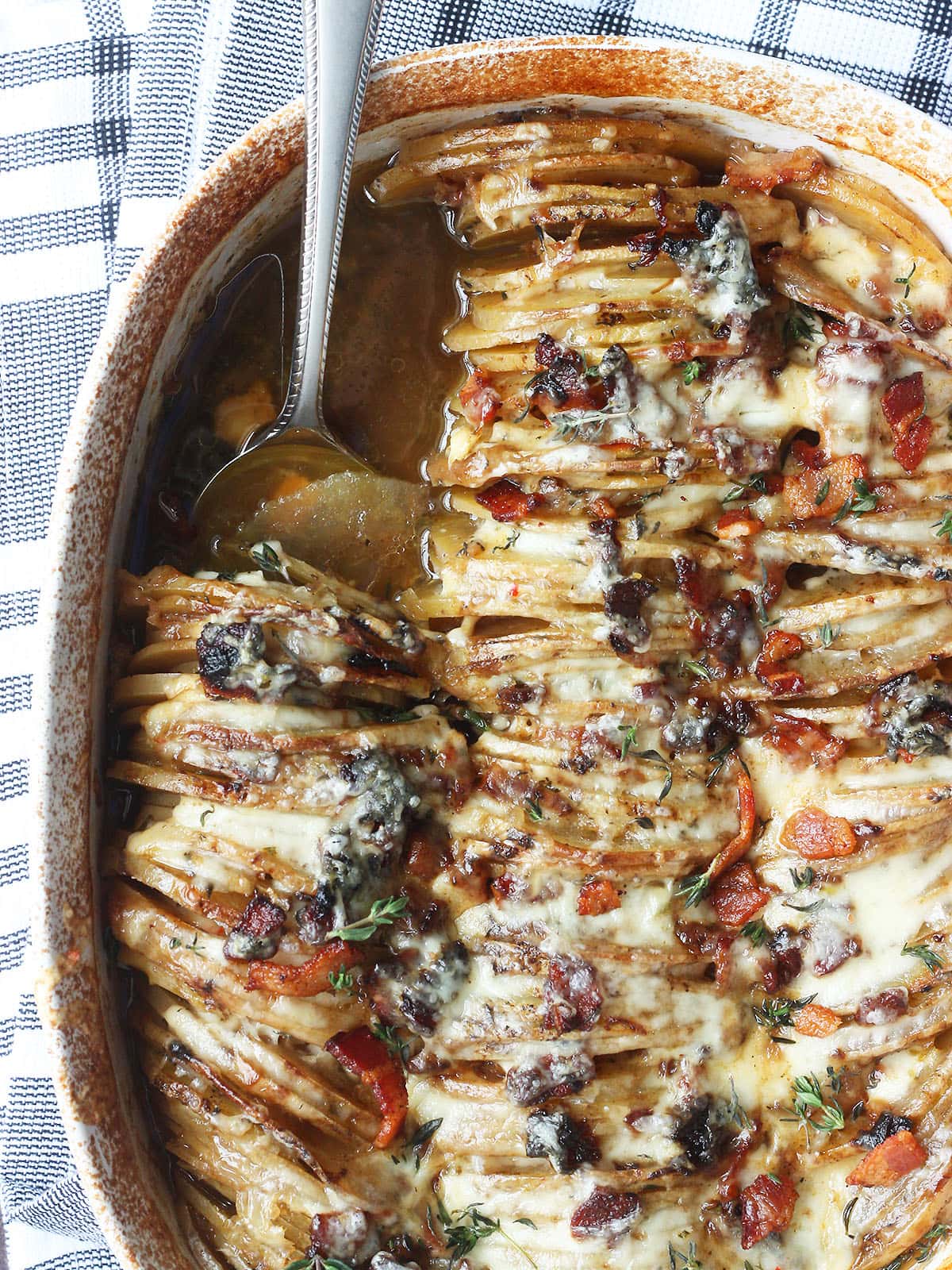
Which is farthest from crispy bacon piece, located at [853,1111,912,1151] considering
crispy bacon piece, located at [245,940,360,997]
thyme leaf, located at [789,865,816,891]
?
crispy bacon piece, located at [245,940,360,997]

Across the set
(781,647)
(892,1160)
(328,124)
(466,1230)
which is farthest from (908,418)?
(466,1230)

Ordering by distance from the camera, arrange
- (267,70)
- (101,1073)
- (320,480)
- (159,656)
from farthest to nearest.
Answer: (267,70), (320,480), (159,656), (101,1073)

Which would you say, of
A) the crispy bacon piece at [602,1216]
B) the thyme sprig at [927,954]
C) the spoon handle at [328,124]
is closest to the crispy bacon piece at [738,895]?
the thyme sprig at [927,954]

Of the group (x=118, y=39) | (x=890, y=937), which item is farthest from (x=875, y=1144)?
(x=118, y=39)

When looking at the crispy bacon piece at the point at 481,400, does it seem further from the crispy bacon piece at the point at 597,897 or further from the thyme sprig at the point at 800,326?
the crispy bacon piece at the point at 597,897

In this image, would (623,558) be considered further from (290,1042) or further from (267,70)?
(267,70)

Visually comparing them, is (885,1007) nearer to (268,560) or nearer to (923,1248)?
(923,1248)
